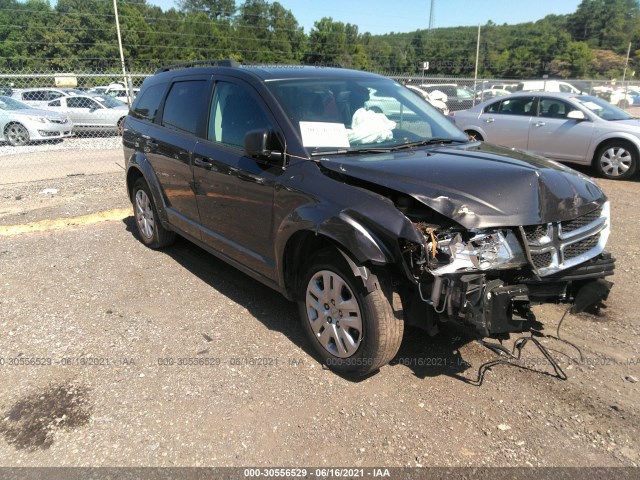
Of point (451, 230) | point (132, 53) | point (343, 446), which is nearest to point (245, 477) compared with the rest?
point (343, 446)

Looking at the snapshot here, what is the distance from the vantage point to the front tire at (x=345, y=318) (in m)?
2.94

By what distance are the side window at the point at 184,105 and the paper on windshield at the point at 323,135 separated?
1445 millimetres

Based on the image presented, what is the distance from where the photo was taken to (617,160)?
9062mm

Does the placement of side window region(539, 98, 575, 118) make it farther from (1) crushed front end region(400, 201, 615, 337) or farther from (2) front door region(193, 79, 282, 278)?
(2) front door region(193, 79, 282, 278)

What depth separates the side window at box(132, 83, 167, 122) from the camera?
530 cm

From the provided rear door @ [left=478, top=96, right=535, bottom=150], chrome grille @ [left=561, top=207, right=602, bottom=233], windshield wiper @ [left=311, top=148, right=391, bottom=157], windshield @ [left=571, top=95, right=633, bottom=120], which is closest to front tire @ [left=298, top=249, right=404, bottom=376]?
windshield wiper @ [left=311, top=148, right=391, bottom=157]

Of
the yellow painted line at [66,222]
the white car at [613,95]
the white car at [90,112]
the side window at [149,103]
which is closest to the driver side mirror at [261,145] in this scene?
the side window at [149,103]

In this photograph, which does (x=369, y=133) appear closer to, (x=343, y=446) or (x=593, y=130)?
(x=343, y=446)

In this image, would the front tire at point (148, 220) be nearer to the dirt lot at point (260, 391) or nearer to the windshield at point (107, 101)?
the dirt lot at point (260, 391)

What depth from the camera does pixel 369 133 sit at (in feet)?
12.3

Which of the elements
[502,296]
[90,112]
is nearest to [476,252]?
[502,296]

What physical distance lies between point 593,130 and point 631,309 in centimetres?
620

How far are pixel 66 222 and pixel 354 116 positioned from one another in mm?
4974

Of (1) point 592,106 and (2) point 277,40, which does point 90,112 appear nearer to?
(1) point 592,106
